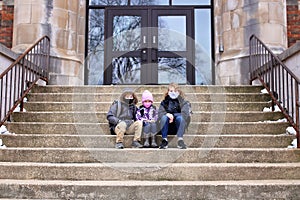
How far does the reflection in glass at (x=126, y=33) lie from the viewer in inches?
358

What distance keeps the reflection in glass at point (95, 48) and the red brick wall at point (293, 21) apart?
4500 mm

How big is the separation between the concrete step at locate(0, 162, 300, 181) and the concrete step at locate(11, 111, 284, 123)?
1358mm

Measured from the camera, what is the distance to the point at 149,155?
424 cm

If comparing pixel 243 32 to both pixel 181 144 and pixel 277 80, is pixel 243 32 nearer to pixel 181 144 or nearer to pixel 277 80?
pixel 277 80

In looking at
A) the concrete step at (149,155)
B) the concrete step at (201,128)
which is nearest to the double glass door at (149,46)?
the concrete step at (201,128)

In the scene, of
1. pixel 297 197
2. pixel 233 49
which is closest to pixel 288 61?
pixel 233 49

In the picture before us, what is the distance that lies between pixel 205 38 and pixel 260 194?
20.5 feet

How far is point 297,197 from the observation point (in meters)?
3.60

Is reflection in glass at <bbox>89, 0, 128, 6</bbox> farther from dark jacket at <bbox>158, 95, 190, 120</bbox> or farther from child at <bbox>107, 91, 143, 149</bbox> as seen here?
dark jacket at <bbox>158, 95, 190, 120</bbox>

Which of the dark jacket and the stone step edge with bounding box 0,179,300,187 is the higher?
the dark jacket

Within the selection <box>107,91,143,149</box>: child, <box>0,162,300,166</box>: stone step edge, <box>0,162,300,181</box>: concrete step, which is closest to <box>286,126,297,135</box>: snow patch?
<box>0,162,300,166</box>: stone step edge

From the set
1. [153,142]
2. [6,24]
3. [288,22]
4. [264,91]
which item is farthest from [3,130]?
[288,22]

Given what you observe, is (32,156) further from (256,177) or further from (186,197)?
(256,177)

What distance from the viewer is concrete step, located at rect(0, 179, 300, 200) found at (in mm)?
3584
